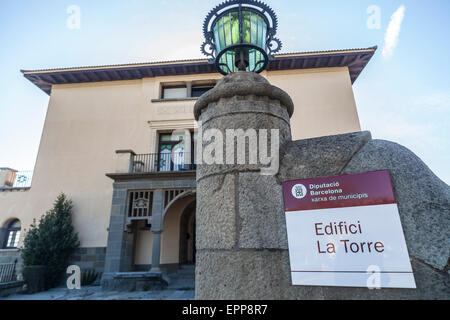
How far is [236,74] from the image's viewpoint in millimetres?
1816

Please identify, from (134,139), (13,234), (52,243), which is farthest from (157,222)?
(13,234)

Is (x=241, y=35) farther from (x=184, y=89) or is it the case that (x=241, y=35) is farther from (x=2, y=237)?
(x=2, y=237)

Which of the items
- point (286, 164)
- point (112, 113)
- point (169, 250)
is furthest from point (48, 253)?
point (286, 164)

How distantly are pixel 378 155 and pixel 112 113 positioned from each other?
39.9 ft

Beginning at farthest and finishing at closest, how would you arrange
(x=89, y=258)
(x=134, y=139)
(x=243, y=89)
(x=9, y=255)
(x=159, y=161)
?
(x=134, y=139)
(x=159, y=161)
(x=9, y=255)
(x=89, y=258)
(x=243, y=89)

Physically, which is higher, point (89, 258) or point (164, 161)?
point (164, 161)

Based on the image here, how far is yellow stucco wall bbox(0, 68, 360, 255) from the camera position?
32.9 feet

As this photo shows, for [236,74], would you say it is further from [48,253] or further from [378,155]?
[48,253]

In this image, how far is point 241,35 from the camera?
1812 millimetres

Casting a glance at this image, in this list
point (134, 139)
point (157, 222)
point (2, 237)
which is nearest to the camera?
point (157, 222)

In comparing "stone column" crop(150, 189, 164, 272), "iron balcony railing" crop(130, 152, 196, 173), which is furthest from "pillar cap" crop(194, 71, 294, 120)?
"iron balcony railing" crop(130, 152, 196, 173)

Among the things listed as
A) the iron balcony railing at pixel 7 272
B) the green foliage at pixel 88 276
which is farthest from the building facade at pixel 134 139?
the iron balcony railing at pixel 7 272

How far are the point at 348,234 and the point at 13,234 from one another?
13834mm

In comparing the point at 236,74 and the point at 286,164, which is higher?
the point at 236,74
